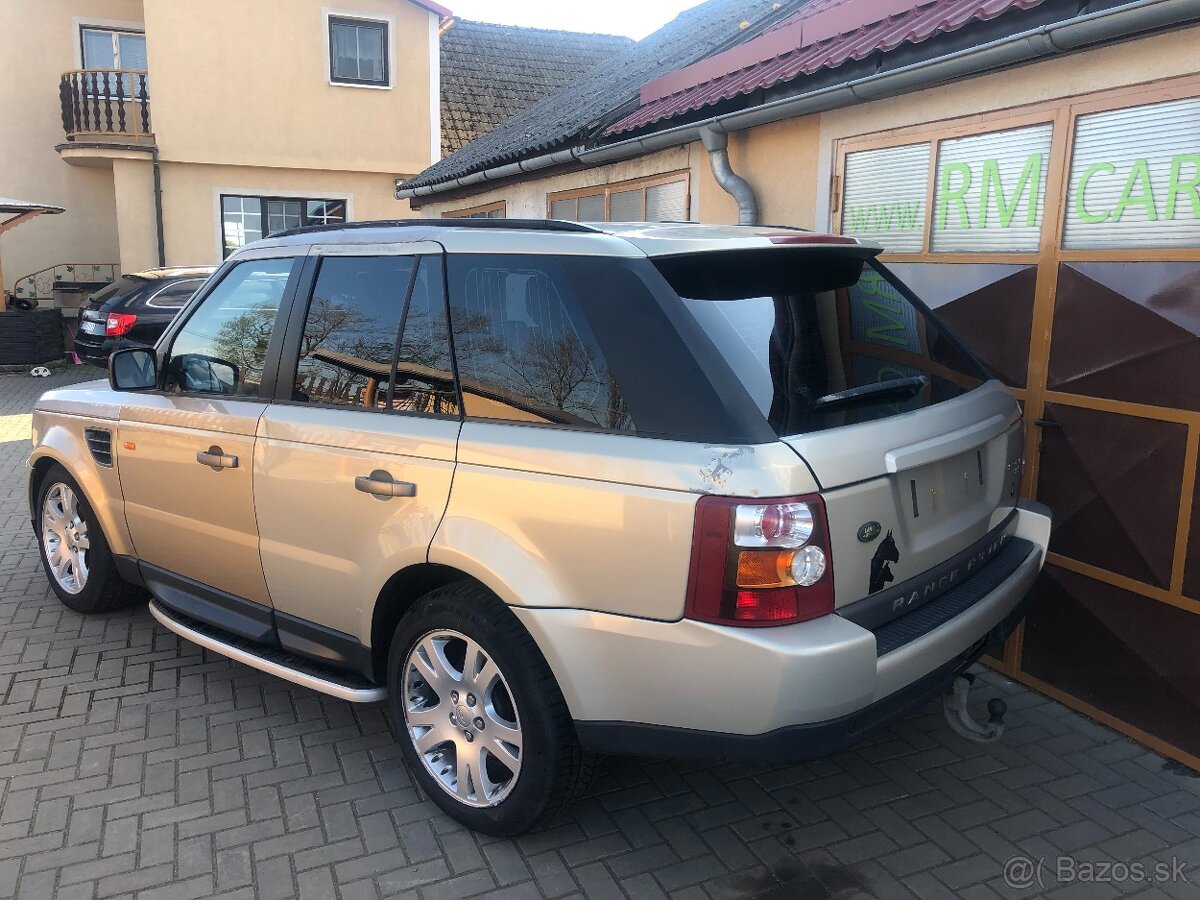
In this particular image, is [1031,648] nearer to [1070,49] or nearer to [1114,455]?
[1114,455]

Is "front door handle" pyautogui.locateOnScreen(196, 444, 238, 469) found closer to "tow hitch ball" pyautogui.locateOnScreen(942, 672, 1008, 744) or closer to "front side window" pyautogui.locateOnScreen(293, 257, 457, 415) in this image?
"front side window" pyautogui.locateOnScreen(293, 257, 457, 415)

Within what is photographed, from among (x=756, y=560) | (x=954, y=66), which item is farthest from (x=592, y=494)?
(x=954, y=66)

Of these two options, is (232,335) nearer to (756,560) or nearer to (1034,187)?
(756,560)

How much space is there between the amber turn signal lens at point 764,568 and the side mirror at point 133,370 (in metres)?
3.03

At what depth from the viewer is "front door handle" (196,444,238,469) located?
3.68 meters

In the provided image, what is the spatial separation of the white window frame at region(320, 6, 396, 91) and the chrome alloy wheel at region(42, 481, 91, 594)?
45.7 ft

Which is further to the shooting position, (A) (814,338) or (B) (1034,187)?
(B) (1034,187)

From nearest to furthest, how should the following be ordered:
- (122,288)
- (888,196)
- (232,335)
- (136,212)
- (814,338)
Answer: (814,338), (232,335), (888,196), (122,288), (136,212)

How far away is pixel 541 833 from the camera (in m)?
3.11

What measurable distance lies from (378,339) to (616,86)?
7.13 m

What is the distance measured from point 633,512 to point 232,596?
215 cm

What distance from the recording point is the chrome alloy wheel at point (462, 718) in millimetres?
2957

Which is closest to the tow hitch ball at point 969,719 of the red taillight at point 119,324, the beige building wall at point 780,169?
the beige building wall at point 780,169

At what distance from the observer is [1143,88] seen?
3506 mm
